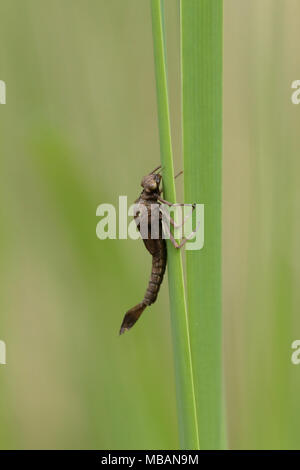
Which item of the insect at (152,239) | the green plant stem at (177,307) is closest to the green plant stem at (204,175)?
the green plant stem at (177,307)

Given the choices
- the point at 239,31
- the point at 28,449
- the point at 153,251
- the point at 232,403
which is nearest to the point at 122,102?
the point at 239,31

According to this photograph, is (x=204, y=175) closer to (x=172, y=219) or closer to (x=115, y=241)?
(x=172, y=219)

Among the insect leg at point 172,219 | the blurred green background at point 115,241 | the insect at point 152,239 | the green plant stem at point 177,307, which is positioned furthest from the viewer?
the blurred green background at point 115,241

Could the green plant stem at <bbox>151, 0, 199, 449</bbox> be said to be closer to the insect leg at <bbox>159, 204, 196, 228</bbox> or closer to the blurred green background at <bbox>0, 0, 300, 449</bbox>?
the insect leg at <bbox>159, 204, 196, 228</bbox>

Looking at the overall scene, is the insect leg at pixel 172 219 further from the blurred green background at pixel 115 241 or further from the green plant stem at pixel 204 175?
the blurred green background at pixel 115 241

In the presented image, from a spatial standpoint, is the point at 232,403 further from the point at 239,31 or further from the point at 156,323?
the point at 239,31

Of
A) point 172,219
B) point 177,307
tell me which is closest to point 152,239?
point 172,219
